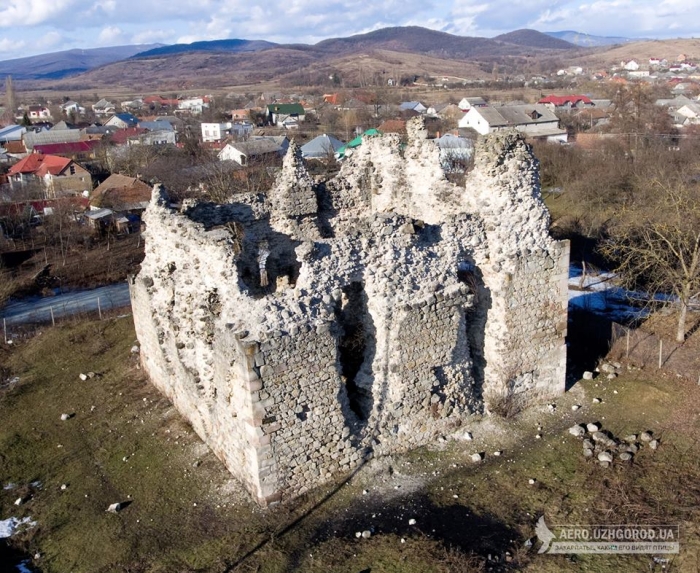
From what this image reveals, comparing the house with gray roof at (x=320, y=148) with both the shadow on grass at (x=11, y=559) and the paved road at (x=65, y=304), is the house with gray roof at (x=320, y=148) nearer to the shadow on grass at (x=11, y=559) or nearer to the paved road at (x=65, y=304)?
the paved road at (x=65, y=304)

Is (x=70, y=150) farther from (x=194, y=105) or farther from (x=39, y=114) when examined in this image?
(x=39, y=114)

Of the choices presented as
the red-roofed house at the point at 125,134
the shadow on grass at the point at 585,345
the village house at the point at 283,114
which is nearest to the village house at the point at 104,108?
the village house at the point at 283,114

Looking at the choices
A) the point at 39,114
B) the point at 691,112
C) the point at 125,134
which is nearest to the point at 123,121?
the point at 125,134

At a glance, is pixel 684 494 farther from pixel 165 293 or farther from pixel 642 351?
pixel 165 293

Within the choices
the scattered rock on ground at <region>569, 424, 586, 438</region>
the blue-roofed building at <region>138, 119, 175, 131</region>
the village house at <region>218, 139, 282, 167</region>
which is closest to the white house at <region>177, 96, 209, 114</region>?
the blue-roofed building at <region>138, 119, 175, 131</region>

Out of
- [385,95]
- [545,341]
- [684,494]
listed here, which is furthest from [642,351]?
[385,95]

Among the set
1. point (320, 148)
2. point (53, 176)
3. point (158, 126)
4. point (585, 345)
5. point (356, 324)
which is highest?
point (158, 126)

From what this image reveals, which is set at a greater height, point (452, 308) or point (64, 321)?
point (452, 308)
